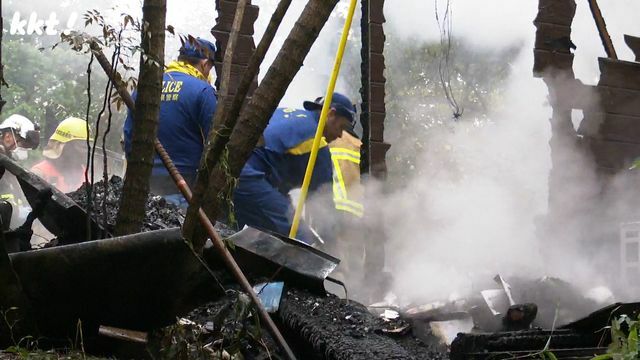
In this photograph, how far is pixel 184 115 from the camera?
23.3 feet

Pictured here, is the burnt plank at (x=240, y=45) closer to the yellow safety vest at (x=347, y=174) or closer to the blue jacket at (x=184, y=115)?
the blue jacket at (x=184, y=115)

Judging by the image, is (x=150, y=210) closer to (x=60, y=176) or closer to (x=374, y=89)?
(x=374, y=89)

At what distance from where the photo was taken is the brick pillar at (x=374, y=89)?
846cm

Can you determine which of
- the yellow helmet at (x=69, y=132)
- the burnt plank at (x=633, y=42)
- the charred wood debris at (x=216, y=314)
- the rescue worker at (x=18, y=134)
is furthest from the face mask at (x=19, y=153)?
the burnt plank at (x=633, y=42)

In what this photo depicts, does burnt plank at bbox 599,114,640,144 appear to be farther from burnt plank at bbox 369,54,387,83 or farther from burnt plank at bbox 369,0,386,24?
burnt plank at bbox 369,0,386,24

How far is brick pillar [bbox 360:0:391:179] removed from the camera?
8.46 meters

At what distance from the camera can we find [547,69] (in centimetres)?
938

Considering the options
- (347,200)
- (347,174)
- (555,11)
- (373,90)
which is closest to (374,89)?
(373,90)

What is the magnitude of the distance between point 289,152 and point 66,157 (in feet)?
12.5

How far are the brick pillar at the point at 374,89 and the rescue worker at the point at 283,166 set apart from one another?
0.70 feet

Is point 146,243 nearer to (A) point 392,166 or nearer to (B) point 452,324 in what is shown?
(B) point 452,324

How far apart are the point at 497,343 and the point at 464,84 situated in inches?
778

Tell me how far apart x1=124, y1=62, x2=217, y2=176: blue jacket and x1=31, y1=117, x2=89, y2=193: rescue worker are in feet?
12.0

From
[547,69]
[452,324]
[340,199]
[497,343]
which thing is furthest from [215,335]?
[547,69]
